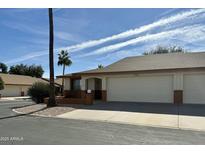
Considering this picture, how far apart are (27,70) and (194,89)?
60557 millimetres

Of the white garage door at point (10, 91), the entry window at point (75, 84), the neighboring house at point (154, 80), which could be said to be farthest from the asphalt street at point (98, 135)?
the white garage door at point (10, 91)

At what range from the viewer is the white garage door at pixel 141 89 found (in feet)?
53.4

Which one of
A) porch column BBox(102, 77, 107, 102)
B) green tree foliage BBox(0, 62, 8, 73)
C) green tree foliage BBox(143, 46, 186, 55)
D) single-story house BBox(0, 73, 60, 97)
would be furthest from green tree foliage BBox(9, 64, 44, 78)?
porch column BBox(102, 77, 107, 102)

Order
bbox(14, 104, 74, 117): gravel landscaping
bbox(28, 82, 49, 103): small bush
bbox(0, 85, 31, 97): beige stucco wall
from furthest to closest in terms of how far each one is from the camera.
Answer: bbox(0, 85, 31, 97): beige stucco wall < bbox(28, 82, 49, 103): small bush < bbox(14, 104, 74, 117): gravel landscaping

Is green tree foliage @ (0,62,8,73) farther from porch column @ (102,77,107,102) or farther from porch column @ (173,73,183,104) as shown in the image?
porch column @ (173,73,183,104)

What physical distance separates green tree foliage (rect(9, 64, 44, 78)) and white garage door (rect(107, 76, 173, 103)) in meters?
53.7

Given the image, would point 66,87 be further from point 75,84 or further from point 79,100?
point 79,100

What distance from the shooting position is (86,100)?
1616cm

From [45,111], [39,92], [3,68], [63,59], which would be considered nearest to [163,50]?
[63,59]

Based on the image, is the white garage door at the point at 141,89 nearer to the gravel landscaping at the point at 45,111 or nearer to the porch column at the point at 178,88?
the porch column at the point at 178,88

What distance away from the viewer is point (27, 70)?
66.7 meters

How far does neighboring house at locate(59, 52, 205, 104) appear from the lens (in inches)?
605
